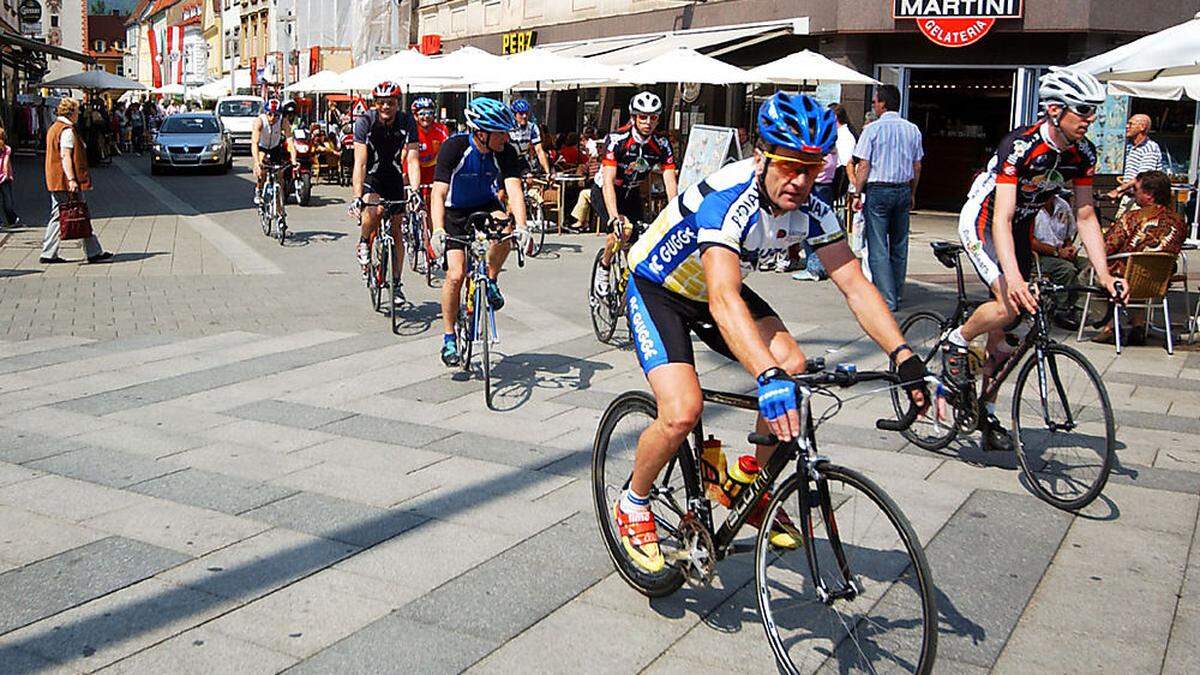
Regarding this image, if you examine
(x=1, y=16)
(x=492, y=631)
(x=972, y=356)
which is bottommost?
(x=492, y=631)

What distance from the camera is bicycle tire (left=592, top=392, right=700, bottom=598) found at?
13.9 feet

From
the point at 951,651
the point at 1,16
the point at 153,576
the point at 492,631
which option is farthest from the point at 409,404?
the point at 1,16

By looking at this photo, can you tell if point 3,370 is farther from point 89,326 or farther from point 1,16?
point 1,16

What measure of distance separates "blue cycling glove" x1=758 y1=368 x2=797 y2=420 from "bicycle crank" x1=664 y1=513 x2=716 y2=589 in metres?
0.80

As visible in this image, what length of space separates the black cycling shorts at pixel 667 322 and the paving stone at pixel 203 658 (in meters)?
1.54

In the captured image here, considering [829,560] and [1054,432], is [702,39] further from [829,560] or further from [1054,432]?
[829,560]

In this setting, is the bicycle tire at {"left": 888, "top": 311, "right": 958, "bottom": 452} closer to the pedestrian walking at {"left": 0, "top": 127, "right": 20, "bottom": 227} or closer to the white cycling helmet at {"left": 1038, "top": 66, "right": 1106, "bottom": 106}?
the white cycling helmet at {"left": 1038, "top": 66, "right": 1106, "bottom": 106}

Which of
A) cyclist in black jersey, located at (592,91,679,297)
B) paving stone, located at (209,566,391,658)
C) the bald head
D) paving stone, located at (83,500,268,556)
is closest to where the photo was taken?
paving stone, located at (209,566,391,658)

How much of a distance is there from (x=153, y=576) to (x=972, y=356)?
4.00m

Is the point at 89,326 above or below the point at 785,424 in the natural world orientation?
below

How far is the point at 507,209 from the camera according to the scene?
335 inches

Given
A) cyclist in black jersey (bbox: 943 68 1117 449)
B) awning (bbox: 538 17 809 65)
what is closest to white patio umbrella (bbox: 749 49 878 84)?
awning (bbox: 538 17 809 65)

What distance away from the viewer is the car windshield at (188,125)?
30.5 meters

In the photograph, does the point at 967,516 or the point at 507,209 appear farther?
the point at 507,209
